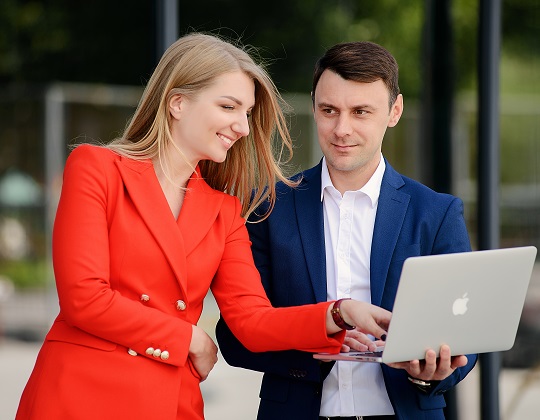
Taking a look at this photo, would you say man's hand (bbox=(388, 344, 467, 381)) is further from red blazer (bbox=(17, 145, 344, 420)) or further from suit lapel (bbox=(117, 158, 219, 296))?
suit lapel (bbox=(117, 158, 219, 296))

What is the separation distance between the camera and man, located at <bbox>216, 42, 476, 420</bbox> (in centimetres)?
221

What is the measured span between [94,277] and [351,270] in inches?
24.1

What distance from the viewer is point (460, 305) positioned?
6.61 ft

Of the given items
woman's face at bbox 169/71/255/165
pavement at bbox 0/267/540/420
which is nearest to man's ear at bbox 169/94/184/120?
woman's face at bbox 169/71/255/165

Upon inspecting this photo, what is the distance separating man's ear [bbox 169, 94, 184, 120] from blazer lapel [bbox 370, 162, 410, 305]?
51 cm

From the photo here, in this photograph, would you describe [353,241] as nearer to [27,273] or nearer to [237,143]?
[237,143]

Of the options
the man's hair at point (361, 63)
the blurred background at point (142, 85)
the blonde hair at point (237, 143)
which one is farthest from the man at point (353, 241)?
the blurred background at point (142, 85)

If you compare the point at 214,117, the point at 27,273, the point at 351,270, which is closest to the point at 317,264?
the point at 351,270

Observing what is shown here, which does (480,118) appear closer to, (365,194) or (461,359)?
(365,194)

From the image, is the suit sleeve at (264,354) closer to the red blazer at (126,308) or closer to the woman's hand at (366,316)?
the red blazer at (126,308)

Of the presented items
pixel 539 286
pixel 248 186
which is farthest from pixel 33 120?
pixel 248 186

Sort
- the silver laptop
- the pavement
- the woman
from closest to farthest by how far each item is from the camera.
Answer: the silver laptop
the woman
the pavement

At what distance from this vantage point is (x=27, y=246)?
8.56m

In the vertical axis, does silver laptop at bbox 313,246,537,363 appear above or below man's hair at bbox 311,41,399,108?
below
